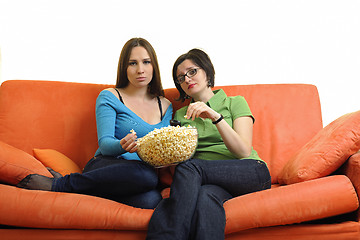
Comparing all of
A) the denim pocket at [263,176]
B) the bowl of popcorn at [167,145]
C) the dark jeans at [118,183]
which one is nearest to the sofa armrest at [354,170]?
the denim pocket at [263,176]

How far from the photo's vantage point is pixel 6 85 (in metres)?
1.98

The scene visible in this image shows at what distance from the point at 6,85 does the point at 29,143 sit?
1.27 ft

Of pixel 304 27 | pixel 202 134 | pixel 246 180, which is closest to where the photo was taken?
pixel 246 180

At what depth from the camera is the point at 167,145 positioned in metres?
1.33

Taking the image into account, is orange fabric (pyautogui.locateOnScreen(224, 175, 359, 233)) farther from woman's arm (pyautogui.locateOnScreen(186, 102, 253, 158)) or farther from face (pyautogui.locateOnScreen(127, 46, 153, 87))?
face (pyautogui.locateOnScreen(127, 46, 153, 87))

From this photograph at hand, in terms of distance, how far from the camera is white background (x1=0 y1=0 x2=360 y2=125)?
8.73ft

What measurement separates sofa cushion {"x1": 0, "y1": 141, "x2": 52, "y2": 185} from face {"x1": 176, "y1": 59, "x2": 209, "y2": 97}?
846 millimetres

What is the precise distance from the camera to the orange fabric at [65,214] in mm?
1252

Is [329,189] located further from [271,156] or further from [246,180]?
[271,156]

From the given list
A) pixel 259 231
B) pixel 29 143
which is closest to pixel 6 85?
pixel 29 143

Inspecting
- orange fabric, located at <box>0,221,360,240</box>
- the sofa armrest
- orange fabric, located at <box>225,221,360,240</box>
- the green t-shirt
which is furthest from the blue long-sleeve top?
the sofa armrest

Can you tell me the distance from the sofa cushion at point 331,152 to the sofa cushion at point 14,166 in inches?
44.7

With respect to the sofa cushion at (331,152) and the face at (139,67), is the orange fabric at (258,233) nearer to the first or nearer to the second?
the sofa cushion at (331,152)

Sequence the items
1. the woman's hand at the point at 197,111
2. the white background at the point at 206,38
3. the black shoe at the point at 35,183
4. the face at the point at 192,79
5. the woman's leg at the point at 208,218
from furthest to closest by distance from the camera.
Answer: the white background at the point at 206,38 < the face at the point at 192,79 < the woman's hand at the point at 197,111 < the black shoe at the point at 35,183 < the woman's leg at the point at 208,218
